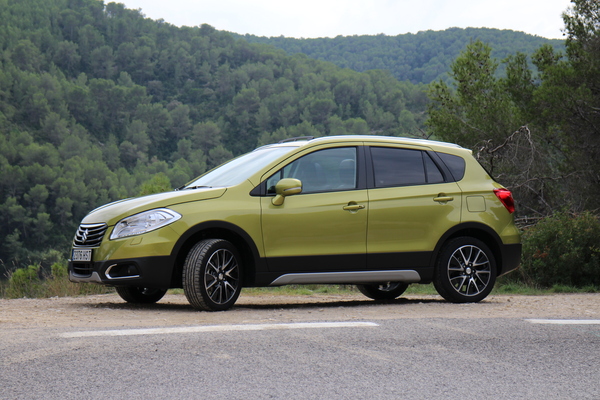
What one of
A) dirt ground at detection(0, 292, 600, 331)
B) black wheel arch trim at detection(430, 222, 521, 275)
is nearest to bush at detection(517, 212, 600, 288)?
dirt ground at detection(0, 292, 600, 331)

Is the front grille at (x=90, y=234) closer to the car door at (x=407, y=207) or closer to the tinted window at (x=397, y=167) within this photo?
the car door at (x=407, y=207)

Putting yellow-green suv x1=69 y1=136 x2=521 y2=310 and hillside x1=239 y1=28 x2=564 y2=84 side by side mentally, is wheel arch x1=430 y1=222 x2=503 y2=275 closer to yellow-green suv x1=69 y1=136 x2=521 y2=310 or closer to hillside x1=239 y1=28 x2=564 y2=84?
yellow-green suv x1=69 y1=136 x2=521 y2=310

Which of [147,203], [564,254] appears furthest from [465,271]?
[564,254]

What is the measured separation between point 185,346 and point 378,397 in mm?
1747

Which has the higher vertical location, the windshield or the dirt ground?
the windshield

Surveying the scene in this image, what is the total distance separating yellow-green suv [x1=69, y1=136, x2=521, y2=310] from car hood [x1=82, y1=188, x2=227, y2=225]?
0.5 inches

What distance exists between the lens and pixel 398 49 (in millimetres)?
151500

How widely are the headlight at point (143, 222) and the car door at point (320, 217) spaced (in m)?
0.97

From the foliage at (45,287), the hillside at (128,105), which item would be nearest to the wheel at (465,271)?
the foliage at (45,287)

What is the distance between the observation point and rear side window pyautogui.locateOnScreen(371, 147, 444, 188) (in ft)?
27.2

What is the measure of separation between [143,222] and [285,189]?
1.45 metres

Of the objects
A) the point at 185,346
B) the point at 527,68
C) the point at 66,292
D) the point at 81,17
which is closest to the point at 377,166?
the point at 185,346

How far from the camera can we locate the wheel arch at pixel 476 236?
8.44m

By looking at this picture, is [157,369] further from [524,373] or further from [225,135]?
[225,135]
